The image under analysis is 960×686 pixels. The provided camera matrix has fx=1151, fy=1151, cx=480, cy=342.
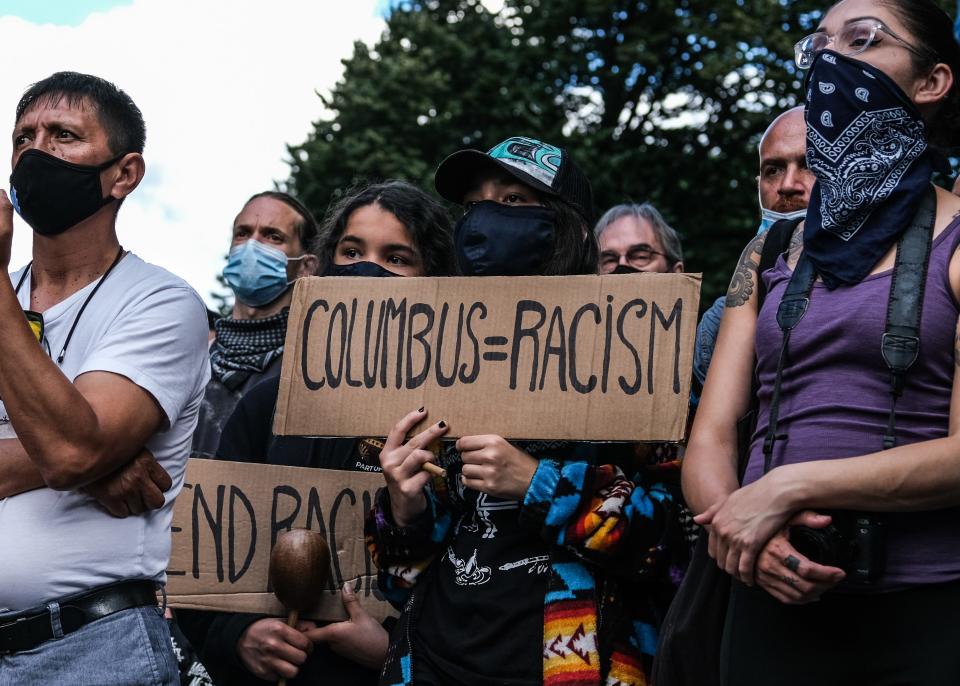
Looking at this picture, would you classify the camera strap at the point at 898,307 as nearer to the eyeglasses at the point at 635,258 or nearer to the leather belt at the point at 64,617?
the leather belt at the point at 64,617

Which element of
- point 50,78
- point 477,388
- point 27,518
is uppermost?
point 50,78

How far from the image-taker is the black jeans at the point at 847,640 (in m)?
2.21

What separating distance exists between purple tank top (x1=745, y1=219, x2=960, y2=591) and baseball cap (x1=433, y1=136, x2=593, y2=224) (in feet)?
3.48

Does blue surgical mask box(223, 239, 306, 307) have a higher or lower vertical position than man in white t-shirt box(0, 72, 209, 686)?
higher

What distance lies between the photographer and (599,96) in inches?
660

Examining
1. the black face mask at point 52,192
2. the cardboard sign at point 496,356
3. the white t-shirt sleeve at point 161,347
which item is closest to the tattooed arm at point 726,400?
the cardboard sign at point 496,356

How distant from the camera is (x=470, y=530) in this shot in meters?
3.13

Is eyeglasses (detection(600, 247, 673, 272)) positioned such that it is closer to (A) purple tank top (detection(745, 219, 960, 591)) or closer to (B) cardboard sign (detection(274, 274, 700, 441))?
(B) cardboard sign (detection(274, 274, 700, 441))

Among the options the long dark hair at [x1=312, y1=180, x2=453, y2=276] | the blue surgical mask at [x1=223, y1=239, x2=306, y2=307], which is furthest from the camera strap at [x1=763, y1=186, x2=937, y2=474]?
the blue surgical mask at [x1=223, y1=239, x2=306, y2=307]

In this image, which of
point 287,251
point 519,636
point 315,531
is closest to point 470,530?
point 519,636

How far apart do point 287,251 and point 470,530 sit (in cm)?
309

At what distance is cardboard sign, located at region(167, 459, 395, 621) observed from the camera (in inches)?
139

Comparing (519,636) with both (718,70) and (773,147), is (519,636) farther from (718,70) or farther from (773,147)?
(718,70)

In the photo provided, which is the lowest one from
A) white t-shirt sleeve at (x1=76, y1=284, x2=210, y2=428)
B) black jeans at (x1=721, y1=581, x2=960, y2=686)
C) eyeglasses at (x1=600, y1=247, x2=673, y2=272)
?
black jeans at (x1=721, y1=581, x2=960, y2=686)
